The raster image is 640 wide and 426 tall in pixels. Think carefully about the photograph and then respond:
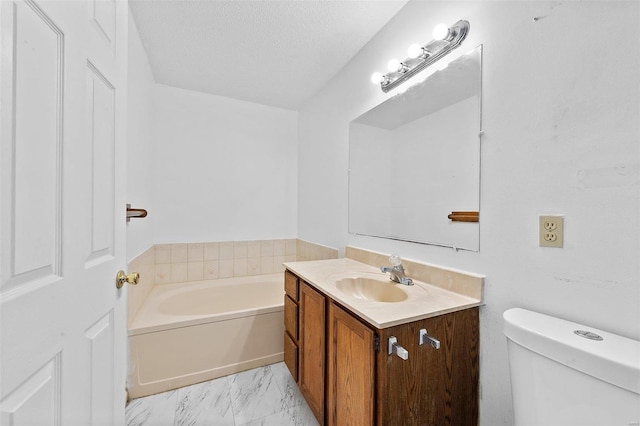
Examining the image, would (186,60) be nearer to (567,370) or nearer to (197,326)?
(197,326)

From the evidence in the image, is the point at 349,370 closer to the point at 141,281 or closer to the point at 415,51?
the point at 415,51

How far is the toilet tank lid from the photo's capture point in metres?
0.60

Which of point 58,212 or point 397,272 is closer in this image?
point 58,212

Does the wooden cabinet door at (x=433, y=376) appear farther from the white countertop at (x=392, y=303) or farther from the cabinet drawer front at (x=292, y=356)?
the cabinet drawer front at (x=292, y=356)

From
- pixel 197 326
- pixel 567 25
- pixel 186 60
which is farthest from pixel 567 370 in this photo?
pixel 186 60

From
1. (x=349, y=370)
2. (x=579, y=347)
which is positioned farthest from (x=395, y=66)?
(x=349, y=370)

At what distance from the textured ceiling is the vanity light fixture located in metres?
0.37

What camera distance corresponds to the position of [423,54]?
132 cm

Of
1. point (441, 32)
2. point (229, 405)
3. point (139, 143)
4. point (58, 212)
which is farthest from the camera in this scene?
point (139, 143)

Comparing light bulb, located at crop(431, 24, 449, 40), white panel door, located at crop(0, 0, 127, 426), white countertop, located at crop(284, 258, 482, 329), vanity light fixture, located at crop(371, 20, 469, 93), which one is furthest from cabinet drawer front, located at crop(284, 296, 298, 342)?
light bulb, located at crop(431, 24, 449, 40)

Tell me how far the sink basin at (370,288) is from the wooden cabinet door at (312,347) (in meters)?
0.16

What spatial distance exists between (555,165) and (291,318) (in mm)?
1538

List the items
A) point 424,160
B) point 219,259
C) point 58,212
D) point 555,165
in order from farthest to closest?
point 219,259, point 424,160, point 555,165, point 58,212

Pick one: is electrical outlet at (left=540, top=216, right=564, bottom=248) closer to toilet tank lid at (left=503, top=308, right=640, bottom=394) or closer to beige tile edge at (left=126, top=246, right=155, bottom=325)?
toilet tank lid at (left=503, top=308, right=640, bottom=394)
